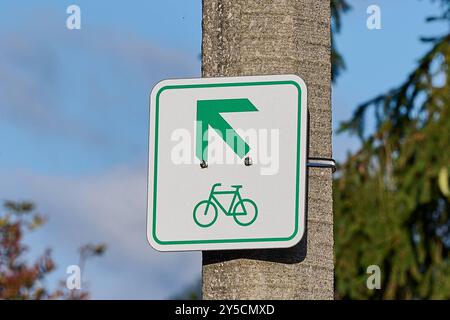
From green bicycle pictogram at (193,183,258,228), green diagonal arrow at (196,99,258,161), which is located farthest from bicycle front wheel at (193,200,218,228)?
green diagonal arrow at (196,99,258,161)

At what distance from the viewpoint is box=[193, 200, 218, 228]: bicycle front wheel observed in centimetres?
317

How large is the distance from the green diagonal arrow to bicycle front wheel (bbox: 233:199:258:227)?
118mm

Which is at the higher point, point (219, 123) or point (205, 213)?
point (219, 123)

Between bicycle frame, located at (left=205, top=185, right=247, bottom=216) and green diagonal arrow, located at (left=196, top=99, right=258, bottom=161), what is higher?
green diagonal arrow, located at (left=196, top=99, right=258, bottom=161)

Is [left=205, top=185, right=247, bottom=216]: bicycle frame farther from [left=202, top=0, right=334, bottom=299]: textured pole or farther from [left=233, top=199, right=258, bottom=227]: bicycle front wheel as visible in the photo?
[left=202, top=0, right=334, bottom=299]: textured pole

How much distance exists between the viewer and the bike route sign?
3143 mm

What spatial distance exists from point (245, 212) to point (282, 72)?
1.26ft

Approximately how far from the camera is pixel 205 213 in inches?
125

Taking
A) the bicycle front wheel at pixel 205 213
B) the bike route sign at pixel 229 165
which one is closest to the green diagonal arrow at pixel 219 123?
the bike route sign at pixel 229 165

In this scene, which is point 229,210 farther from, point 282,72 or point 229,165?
point 282,72

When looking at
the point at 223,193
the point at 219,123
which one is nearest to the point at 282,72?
the point at 219,123

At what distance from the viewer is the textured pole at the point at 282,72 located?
3.17 meters

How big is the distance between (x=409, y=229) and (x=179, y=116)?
7373 mm

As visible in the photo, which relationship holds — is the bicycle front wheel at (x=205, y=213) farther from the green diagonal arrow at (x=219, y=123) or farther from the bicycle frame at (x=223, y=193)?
the green diagonal arrow at (x=219, y=123)
